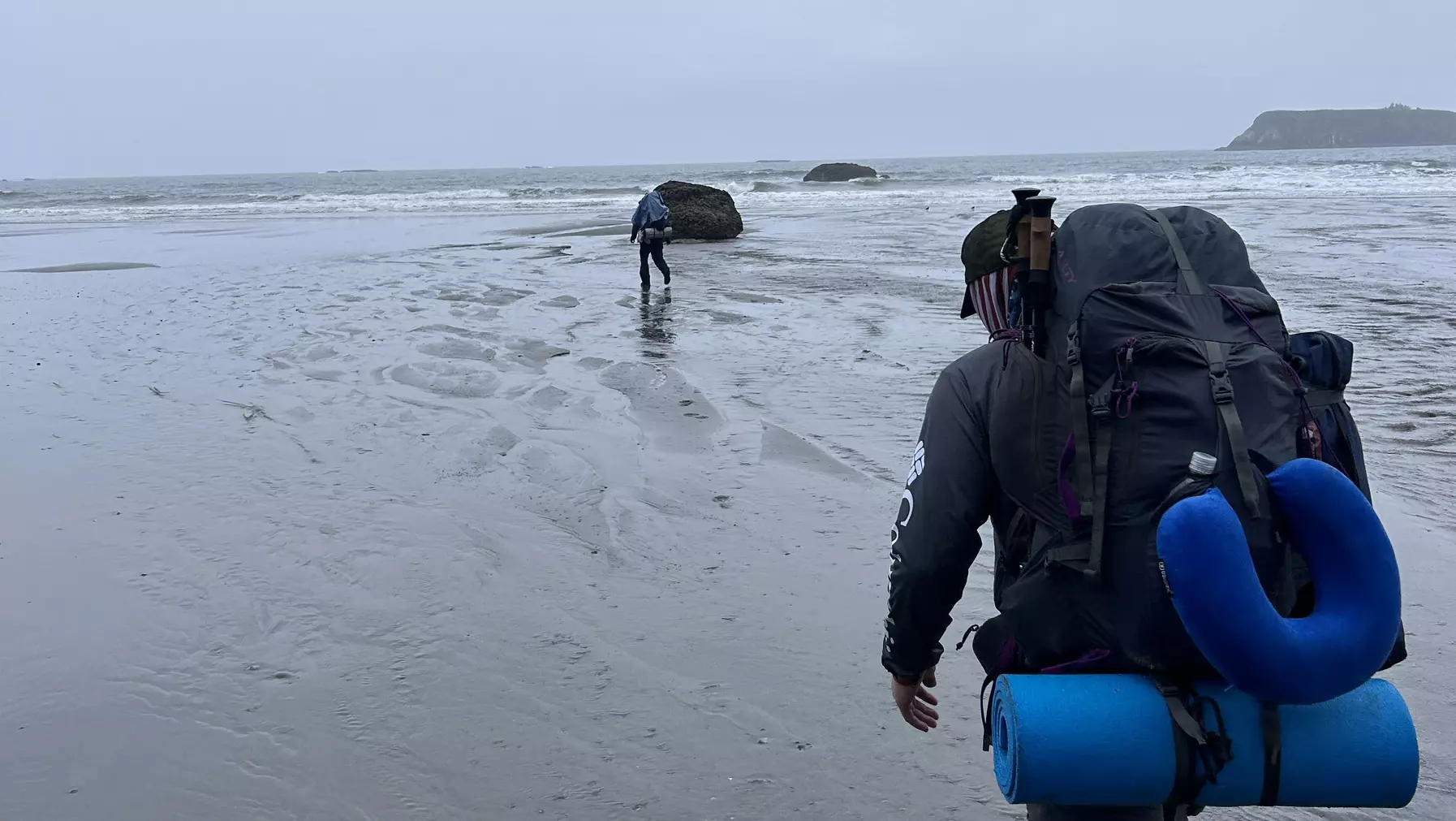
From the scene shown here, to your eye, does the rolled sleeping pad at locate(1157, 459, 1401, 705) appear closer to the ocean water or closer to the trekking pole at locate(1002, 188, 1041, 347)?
the trekking pole at locate(1002, 188, 1041, 347)

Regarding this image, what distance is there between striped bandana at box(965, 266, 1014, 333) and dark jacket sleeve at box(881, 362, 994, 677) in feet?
0.43

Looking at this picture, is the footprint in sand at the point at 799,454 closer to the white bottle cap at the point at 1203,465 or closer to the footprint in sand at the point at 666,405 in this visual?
the footprint in sand at the point at 666,405

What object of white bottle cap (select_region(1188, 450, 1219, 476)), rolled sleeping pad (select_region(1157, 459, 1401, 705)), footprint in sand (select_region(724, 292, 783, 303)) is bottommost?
footprint in sand (select_region(724, 292, 783, 303))

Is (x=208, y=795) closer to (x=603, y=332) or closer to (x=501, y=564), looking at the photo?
(x=501, y=564)

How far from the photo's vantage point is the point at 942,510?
1977 millimetres

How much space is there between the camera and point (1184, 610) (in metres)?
1.54

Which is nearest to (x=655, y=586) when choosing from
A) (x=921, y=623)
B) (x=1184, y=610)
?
(x=921, y=623)

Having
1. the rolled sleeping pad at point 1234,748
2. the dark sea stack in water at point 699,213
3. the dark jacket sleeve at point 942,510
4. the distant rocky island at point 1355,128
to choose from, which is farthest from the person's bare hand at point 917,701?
the distant rocky island at point 1355,128

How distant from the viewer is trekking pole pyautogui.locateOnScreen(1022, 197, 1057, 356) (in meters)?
1.84

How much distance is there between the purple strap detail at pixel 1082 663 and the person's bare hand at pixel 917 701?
38 centimetres

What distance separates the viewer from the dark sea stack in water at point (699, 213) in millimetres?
21844

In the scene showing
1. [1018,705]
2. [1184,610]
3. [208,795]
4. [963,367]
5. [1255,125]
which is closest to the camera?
[1184,610]

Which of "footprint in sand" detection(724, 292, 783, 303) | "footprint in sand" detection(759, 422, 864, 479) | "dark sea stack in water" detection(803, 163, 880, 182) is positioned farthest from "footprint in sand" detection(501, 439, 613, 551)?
"dark sea stack in water" detection(803, 163, 880, 182)

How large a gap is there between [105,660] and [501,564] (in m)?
1.55
